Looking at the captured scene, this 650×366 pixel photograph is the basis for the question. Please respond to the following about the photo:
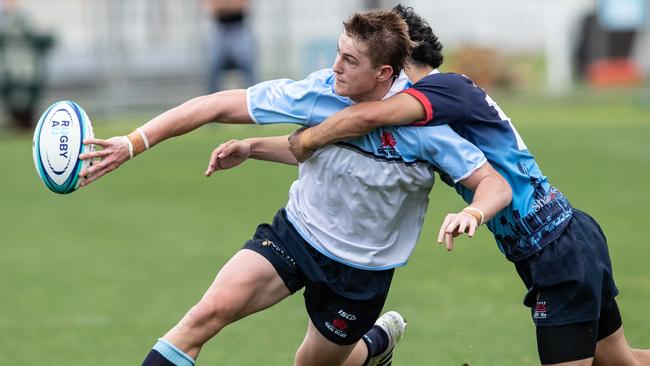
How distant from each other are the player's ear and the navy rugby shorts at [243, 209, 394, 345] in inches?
33.7

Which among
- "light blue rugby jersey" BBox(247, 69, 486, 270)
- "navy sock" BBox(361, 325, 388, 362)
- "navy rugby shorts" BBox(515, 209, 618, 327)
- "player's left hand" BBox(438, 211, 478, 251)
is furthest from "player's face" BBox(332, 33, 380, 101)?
"navy sock" BBox(361, 325, 388, 362)

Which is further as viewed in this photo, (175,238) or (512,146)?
(175,238)

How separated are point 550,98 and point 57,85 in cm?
1006

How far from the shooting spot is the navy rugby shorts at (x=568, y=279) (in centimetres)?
534

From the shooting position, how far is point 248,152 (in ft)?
19.4

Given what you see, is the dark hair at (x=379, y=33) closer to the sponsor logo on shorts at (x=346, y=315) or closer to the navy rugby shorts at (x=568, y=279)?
the navy rugby shorts at (x=568, y=279)

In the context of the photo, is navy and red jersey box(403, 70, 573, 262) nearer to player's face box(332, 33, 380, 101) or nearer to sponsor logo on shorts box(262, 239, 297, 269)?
player's face box(332, 33, 380, 101)

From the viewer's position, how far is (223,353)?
770 cm

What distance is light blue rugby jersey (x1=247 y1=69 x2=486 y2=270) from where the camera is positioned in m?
5.34

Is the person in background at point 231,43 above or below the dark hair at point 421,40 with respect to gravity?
below

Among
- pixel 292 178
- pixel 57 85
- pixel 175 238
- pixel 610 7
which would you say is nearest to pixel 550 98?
pixel 610 7

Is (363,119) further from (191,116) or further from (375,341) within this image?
(375,341)

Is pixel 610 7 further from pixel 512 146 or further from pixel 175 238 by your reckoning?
pixel 512 146

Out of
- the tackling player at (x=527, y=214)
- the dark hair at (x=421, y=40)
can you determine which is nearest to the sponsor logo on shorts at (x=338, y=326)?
the tackling player at (x=527, y=214)
